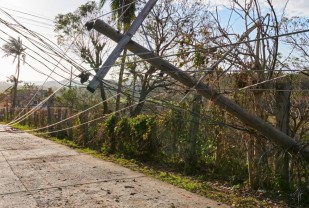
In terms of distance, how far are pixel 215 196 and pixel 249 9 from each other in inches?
129

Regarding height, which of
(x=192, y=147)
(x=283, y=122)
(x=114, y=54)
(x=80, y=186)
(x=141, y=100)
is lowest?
(x=80, y=186)

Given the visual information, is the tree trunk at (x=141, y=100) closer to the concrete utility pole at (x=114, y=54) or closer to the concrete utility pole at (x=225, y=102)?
the concrete utility pole at (x=225, y=102)

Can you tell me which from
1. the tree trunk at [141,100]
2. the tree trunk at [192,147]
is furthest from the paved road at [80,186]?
the tree trunk at [141,100]

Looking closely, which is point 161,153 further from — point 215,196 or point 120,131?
point 215,196

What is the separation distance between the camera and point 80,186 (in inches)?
256

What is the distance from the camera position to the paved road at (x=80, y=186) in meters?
5.57

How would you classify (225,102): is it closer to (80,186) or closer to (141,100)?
(141,100)

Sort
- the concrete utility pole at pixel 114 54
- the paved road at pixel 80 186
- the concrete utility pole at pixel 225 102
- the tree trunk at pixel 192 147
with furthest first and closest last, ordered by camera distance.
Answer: the tree trunk at pixel 192 147 → the paved road at pixel 80 186 → the concrete utility pole at pixel 225 102 → the concrete utility pole at pixel 114 54

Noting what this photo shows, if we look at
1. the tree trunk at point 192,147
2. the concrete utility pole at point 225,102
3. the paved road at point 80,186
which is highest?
the concrete utility pole at point 225,102

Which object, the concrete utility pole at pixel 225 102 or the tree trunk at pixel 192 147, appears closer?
the concrete utility pole at pixel 225 102

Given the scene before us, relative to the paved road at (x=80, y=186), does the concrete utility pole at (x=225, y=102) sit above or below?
above

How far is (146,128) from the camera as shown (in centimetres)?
923

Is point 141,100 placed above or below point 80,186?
above

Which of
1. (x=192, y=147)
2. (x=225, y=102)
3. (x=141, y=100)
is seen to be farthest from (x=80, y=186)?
(x=225, y=102)
